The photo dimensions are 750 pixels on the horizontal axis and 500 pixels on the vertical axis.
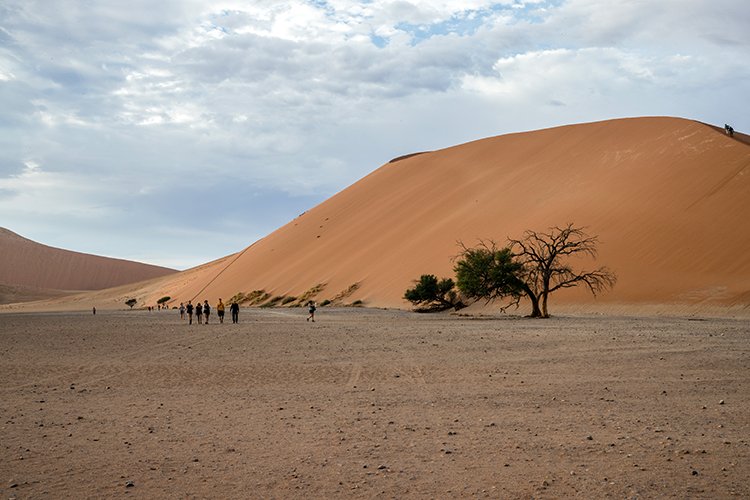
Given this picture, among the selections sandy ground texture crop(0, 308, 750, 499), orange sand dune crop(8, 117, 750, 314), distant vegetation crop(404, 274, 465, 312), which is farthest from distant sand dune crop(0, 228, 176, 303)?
sandy ground texture crop(0, 308, 750, 499)

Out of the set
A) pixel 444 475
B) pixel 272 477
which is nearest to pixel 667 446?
pixel 444 475

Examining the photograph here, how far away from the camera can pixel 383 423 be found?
9.20m

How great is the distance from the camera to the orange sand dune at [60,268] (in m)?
155

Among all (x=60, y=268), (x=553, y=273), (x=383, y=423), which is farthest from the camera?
(x=60, y=268)

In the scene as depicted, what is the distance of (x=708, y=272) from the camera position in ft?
123

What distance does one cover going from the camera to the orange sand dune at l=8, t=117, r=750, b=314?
128 feet

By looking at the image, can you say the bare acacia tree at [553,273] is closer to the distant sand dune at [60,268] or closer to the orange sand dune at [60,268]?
the orange sand dune at [60,268]

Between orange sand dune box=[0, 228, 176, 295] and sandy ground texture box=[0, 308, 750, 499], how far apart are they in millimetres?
146531

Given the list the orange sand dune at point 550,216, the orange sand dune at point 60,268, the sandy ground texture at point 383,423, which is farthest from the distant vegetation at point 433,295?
the orange sand dune at point 60,268

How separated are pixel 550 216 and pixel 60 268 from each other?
440 feet

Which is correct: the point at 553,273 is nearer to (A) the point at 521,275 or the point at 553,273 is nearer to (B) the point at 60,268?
(A) the point at 521,275

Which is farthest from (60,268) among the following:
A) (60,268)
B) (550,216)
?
(550,216)

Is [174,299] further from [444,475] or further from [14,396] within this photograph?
[444,475]

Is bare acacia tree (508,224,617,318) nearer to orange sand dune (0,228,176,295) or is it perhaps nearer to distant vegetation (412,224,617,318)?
distant vegetation (412,224,617,318)
